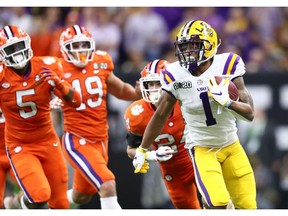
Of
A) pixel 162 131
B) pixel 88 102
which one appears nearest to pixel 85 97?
pixel 88 102

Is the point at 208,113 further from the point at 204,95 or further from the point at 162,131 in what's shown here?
the point at 162,131

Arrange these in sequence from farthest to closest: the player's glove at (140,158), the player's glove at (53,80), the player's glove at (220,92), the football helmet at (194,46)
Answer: the player's glove at (53,80)
the player's glove at (140,158)
the football helmet at (194,46)
the player's glove at (220,92)

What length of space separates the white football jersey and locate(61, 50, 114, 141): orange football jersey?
173cm

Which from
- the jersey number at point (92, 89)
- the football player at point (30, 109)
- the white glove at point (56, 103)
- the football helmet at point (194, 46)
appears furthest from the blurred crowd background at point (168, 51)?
the football helmet at point (194, 46)

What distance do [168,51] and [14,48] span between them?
177 inches

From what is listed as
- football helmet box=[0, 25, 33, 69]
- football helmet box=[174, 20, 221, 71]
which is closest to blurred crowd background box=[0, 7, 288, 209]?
football helmet box=[0, 25, 33, 69]

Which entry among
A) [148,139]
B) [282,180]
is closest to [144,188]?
[282,180]

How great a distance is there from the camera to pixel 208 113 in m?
7.25

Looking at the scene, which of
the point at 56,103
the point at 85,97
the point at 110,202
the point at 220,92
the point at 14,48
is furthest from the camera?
the point at 85,97

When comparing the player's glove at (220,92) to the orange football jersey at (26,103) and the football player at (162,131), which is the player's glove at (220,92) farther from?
the orange football jersey at (26,103)

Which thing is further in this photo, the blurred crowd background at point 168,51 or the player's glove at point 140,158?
the blurred crowd background at point 168,51

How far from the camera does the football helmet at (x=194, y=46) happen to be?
715 centimetres

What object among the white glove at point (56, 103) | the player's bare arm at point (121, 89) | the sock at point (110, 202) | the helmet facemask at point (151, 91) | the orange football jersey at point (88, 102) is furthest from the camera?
the player's bare arm at point (121, 89)

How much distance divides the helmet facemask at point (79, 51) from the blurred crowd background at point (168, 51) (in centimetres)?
211
